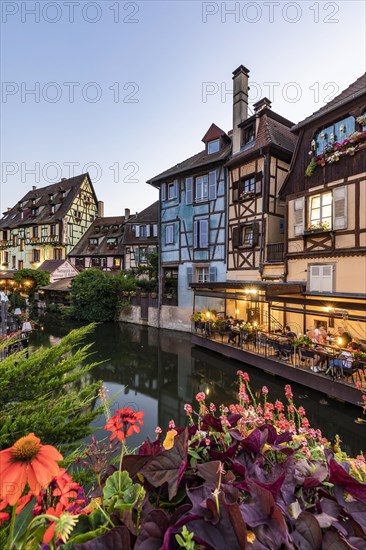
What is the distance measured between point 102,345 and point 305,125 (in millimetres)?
13779

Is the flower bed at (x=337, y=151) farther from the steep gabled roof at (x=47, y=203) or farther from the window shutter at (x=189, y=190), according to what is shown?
the steep gabled roof at (x=47, y=203)

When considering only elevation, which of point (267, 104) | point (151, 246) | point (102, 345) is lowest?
point (102, 345)

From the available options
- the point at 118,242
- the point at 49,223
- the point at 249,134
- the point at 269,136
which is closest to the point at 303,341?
the point at 269,136

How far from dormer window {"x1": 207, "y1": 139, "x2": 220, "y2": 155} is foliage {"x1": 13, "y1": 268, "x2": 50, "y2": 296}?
19.5 meters

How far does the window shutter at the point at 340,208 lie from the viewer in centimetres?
980

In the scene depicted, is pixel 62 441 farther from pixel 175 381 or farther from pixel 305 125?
pixel 305 125

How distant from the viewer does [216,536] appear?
2.90 feet

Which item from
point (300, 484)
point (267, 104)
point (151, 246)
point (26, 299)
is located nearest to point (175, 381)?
point (300, 484)

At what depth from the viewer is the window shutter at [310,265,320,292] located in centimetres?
1058

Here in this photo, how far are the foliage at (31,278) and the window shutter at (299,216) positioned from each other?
2382 cm

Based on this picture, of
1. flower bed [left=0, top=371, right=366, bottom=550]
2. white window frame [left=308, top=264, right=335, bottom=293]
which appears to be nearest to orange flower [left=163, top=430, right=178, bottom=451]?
flower bed [left=0, top=371, right=366, bottom=550]

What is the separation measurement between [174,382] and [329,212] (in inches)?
332

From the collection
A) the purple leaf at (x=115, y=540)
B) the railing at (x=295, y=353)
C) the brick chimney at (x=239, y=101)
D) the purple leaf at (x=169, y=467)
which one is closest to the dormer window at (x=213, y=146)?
the brick chimney at (x=239, y=101)

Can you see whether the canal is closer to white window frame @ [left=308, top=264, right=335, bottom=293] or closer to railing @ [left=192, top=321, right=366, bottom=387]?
railing @ [left=192, top=321, right=366, bottom=387]
